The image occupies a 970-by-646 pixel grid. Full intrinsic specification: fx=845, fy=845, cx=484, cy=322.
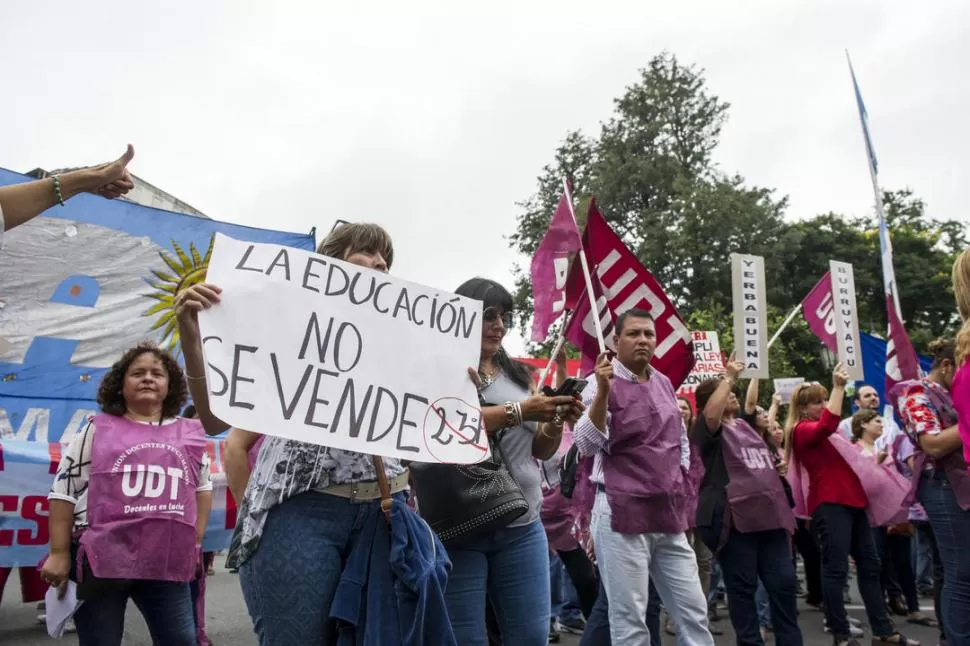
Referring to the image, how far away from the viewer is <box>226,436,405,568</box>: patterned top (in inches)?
91.5

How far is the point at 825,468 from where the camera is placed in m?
6.02

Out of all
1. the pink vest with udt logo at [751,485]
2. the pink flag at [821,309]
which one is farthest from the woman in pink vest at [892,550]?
the pink vest with udt logo at [751,485]

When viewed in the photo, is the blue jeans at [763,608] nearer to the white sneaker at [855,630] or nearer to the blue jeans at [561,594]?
the white sneaker at [855,630]

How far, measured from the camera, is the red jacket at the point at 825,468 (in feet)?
19.3

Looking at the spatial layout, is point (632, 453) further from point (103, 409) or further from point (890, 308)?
point (890, 308)

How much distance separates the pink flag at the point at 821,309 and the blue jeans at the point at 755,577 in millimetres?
3780

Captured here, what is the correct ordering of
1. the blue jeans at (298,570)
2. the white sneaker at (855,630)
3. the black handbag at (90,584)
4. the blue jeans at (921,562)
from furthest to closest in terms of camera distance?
1. the blue jeans at (921,562)
2. the white sneaker at (855,630)
3. the black handbag at (90,584)
4. the blue jeans at (298,570)

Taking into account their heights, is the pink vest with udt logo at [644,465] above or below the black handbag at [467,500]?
above

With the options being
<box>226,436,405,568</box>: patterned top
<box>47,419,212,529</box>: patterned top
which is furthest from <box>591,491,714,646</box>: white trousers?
<box>47,419,212,529</box>: patterned top

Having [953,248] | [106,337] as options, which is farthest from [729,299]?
[106,337]

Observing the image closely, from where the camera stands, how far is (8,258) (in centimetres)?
538

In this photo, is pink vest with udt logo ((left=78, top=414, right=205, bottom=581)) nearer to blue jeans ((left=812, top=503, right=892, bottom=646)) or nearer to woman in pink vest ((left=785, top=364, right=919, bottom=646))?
woman in pink vest ((left=785, top=364, right=919, bottom=646))

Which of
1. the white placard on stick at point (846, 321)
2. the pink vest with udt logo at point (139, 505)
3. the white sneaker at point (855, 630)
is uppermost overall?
the white placard on stick at point (846, 321)

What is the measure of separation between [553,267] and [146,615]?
262 cm
